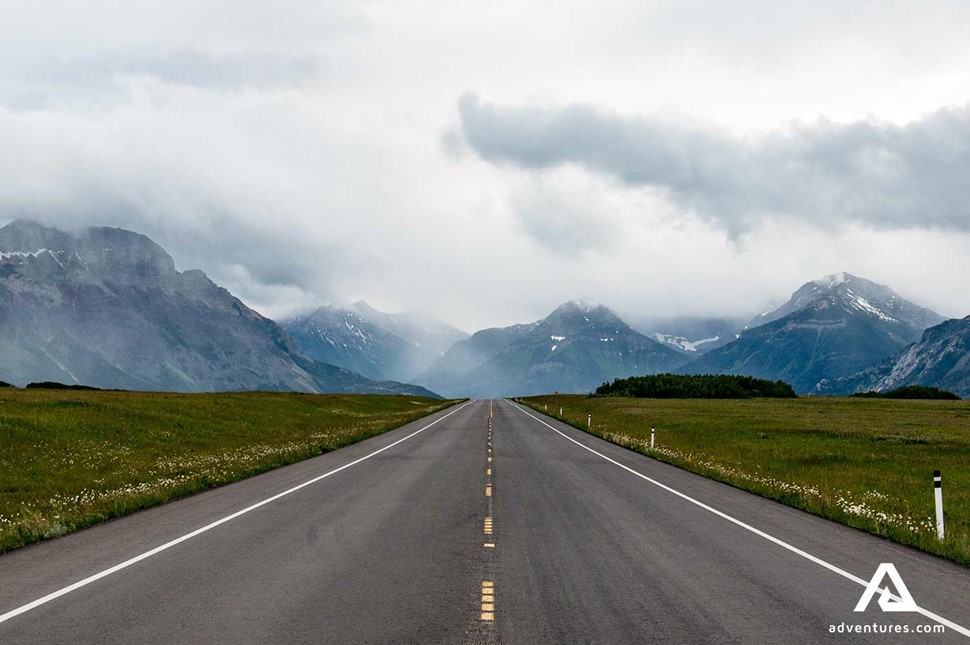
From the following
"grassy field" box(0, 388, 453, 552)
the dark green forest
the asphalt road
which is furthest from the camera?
the dark green forest

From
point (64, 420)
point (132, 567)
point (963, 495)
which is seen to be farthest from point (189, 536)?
point (64, 420)

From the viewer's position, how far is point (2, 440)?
24922 mm

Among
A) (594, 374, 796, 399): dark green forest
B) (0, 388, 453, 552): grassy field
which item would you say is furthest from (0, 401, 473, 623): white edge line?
(594, 374, 796, 399): dark green forest

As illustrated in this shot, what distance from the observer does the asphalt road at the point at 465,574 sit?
7.19 metres

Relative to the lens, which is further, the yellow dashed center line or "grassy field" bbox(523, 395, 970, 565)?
"grassy field" bbox(523, 395, 970, 565)

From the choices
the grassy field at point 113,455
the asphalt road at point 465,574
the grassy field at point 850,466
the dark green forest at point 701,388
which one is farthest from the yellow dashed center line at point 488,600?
the dark green forest at point 701,388

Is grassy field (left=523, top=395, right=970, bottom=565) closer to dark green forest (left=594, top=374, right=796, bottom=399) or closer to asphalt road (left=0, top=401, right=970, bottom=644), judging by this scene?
asphalt road (left=0, top=401, right=970, bottom=644)

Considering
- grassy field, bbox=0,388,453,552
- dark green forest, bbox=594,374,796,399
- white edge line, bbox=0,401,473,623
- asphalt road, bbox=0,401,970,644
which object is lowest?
grassy field, bbox=0,388,453,552

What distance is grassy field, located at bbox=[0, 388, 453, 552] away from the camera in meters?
15.2

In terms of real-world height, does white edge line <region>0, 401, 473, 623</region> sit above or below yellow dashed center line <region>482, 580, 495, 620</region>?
below

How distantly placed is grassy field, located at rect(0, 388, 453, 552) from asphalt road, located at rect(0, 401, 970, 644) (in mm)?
1199

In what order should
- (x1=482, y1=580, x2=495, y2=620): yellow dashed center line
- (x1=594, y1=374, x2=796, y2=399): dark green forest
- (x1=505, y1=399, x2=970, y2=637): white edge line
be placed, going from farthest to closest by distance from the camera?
(x1=594, y1=374, x2=796, y2=399): dark green forest, (x1=505, y1=399, x2=970, y2=637): white edge line, (x1=482, y1=580, x2=495, y2=620): yellow dashed center line

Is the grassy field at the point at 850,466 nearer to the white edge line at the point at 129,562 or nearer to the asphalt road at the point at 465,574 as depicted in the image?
the asphalt road at the point at 465,574

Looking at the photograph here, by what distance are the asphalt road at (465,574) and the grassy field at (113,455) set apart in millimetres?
1199
